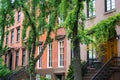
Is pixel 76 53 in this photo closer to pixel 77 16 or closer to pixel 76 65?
pixel 76 65

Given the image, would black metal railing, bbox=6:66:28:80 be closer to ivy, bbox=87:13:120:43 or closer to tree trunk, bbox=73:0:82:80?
ivy, bbox=87:13:120:43

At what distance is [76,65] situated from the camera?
43.7 feet

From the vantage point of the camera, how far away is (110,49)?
21.3 metres

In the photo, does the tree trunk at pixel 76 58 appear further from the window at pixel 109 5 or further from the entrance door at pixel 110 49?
the window at pixel 109 5

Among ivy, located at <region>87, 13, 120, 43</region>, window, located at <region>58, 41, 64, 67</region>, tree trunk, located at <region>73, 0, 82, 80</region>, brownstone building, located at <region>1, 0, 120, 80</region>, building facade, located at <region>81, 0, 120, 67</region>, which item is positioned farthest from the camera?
window, located at <region>58, 41, 64, 67</region>

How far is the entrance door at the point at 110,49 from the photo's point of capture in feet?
68.2

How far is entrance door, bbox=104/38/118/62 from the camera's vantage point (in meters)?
20.8

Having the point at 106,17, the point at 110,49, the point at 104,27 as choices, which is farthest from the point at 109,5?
the point at 104,27

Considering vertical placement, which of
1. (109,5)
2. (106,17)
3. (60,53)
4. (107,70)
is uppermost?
(109,5)

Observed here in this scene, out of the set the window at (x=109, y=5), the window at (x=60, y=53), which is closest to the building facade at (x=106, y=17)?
the window at (x=109, y=5)

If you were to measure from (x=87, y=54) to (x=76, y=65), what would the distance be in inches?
401

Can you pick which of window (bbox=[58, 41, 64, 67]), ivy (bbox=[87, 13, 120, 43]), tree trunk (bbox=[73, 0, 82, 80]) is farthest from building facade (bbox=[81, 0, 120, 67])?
tree trunk (bbox=[73, 0, 82, 80])

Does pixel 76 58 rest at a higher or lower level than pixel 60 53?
lower

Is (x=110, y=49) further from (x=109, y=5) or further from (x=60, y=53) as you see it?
(x=60, y=53)
